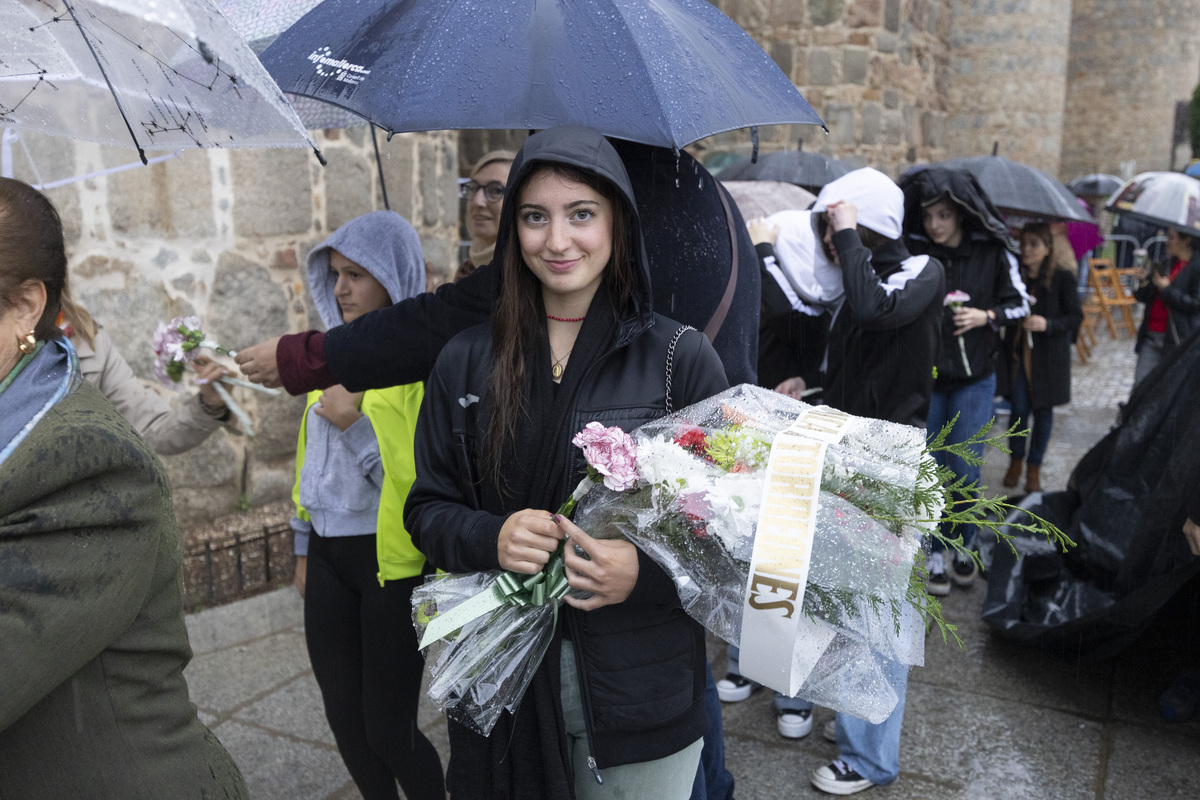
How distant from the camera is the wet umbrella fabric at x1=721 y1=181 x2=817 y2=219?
16.0 ft

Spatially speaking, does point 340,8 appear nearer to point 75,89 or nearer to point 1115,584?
point 75,89

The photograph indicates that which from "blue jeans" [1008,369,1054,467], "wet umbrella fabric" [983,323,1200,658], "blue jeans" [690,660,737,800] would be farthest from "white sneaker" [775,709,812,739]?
"blue jeans" [1008,369,1054,467]

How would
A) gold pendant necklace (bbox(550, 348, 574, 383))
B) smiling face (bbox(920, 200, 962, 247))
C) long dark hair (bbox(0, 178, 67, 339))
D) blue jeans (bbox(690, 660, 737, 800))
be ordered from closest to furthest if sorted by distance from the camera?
long dark hair (bbox(0, 178, 67, 339)) < gold pendant necklace (bbox(550, 348, 574, 383)) < blue jeans (bbox(690, 660, 737, 800)) < smiling face (bbox(920, 200, 962, 247))

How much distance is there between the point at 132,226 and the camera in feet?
15.7

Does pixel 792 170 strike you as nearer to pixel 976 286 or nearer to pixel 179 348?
pixel 976 286

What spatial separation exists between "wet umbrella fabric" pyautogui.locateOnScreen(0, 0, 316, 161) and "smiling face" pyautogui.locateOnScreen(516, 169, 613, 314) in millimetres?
484

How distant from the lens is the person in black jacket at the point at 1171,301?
6.49 metres

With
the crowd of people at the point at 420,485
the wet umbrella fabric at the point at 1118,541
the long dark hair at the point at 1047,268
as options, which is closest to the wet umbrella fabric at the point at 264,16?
the crowd of people at the point at 420,485

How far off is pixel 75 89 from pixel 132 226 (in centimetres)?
296

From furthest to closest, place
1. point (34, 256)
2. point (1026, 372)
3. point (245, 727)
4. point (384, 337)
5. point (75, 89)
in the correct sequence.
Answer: point (1026, 372) < point (245, 727) < point (384, 337) < point (75, 89) < point (34, 256)

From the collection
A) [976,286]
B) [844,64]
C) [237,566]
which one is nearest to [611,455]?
[237,566]

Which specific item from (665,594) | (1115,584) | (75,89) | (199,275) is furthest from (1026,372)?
(75,89)

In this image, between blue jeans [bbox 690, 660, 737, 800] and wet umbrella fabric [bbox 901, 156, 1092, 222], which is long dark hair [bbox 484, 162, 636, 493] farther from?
wet umbrella fabric [bbox 901, 156, 1092, 222]

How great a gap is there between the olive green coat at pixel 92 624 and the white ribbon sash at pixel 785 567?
948 millimetres
